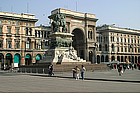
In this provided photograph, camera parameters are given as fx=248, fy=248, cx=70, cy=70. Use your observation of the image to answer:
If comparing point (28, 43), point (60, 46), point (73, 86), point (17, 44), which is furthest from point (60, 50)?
point (28, 43)

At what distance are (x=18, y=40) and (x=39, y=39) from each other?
4.08 meters

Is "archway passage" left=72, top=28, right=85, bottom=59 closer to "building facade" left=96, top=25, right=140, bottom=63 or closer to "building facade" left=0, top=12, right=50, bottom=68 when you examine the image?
"building facade" left=0, top=12, right=50, bottom=68

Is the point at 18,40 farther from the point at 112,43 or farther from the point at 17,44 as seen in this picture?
the point at 112,43

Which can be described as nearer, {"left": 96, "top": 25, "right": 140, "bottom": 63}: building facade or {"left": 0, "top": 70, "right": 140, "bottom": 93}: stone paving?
{"left": 0, "top": 70, "right": 140, "bottom": 93}: stone paving

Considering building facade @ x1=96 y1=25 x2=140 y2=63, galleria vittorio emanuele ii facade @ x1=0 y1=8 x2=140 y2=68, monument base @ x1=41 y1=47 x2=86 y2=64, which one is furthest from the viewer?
building facade @ x1=96 y1=25 x2=140 y2=63

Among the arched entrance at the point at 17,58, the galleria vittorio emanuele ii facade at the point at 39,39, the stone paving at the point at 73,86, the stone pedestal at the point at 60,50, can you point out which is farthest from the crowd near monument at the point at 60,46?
the arched entrance at the point at 17,58

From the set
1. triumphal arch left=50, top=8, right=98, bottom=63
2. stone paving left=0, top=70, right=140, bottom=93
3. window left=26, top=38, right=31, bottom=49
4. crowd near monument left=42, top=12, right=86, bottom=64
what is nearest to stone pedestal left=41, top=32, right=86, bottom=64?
crowd near monument left=42, top=12, right=86, bottom=64

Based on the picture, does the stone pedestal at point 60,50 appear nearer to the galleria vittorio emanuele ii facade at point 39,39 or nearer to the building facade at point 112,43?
the galleria vittorio emanuele ii facade at point 39,39

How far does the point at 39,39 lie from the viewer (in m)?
39.2

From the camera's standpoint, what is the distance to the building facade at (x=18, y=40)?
34531 millimetres

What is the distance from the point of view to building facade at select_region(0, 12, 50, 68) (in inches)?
1359
